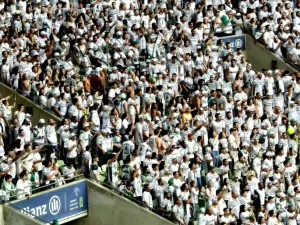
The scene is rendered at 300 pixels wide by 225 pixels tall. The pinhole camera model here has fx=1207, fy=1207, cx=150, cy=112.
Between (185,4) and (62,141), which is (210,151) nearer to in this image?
(62,141)

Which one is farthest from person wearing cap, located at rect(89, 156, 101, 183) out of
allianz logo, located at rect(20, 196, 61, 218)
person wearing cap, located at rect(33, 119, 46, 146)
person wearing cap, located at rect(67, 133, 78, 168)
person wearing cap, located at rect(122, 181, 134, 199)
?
person wearing cap, located at rect(33, 119, 46, 146)

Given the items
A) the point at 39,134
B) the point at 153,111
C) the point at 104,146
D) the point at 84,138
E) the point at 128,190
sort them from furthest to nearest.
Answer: the point at 153,111 → the point at 104,146 → the point at 84,138 → the point at 128,190 → the point at 39,134

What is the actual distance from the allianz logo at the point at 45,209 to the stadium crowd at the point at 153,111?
1.43 ft

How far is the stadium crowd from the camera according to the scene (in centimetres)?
3234

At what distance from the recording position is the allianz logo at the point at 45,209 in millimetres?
30239

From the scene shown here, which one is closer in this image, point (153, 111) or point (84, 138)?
point (84, 138)

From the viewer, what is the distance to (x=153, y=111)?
3484cm

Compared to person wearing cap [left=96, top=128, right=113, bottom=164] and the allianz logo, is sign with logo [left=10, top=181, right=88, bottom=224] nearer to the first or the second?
the allianz logo

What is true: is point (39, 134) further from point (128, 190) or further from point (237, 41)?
point (237, 41)

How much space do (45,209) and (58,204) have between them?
0.59 metres

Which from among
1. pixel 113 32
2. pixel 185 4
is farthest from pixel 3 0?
pixel 185 4

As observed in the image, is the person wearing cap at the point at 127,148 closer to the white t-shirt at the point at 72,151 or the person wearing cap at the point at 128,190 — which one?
the person wearing cap at the point at 128,190

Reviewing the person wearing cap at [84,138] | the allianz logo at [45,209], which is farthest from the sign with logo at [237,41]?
the allianz logo at [45,209]

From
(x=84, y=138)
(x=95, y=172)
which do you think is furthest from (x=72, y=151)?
(x=95, y=172)
